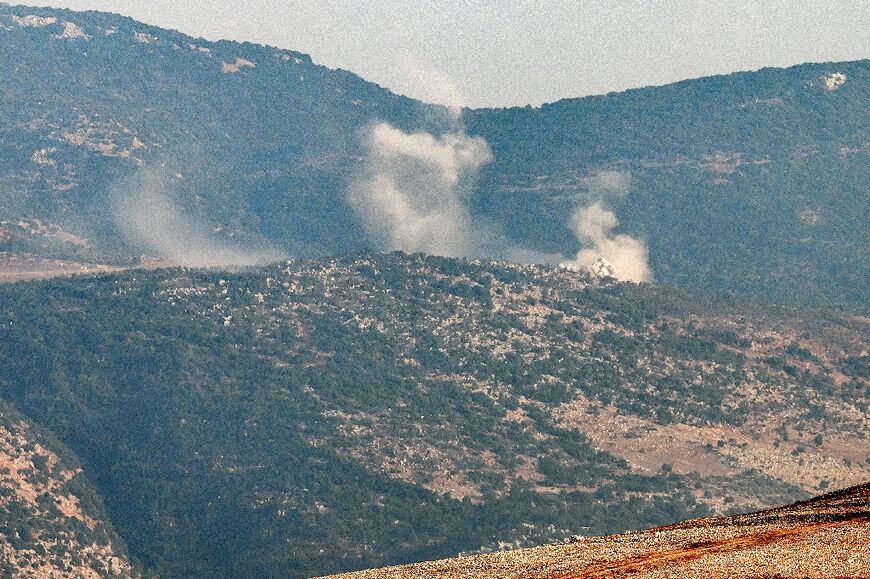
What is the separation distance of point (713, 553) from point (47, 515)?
112 meters

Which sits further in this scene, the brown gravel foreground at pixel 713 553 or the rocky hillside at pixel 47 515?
the rocky hillside at pixel 47 515

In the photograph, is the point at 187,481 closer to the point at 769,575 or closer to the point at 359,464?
the point at 359,464

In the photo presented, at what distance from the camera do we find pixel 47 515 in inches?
6673

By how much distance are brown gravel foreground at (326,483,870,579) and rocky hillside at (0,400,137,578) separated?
86.3 meters

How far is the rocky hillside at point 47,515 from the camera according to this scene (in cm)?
15825

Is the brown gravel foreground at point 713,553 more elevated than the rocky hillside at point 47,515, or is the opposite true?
the rocky hillside at point 47,515

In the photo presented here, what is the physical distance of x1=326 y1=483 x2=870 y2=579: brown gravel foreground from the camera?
6334 centimetres

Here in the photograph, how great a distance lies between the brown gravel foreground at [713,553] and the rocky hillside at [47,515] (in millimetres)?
86329

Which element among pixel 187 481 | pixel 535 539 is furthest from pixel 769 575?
pixel 187 481

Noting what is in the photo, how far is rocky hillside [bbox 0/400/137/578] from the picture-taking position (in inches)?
6230

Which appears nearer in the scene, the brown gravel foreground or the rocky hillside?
the brown gravel foreground

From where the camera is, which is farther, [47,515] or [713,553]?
[47,515]

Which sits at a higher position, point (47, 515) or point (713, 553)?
point (47, 515)

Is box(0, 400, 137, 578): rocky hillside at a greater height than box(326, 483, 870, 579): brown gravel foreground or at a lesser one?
greater
